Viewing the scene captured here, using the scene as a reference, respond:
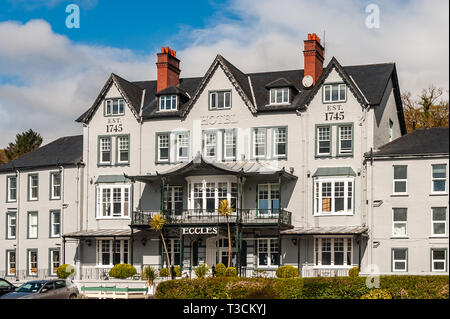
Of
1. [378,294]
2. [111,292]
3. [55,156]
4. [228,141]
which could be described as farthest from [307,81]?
[378,294]

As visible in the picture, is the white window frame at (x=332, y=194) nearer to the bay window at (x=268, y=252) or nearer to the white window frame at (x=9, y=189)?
the bay window at (x=268, y=252)

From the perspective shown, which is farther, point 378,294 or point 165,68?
point 165,68

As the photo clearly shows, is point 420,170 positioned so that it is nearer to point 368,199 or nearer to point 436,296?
point 368,199

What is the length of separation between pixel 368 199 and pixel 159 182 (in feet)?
43.4

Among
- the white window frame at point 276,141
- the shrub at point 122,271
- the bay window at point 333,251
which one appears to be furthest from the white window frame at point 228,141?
the shrub at point 122,271

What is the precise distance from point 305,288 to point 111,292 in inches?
415

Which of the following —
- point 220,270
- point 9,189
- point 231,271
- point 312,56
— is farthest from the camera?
point 9,189

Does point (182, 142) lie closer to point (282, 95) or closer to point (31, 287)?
point (282, 95)

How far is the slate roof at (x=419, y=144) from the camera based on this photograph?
47.6 meters

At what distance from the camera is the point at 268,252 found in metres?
51.0

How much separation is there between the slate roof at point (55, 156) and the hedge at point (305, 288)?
21.9 metres

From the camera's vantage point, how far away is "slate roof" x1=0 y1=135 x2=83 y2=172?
187 feet

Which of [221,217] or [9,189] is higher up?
[9,189]

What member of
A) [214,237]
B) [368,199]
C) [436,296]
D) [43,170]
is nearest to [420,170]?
[368,199]
